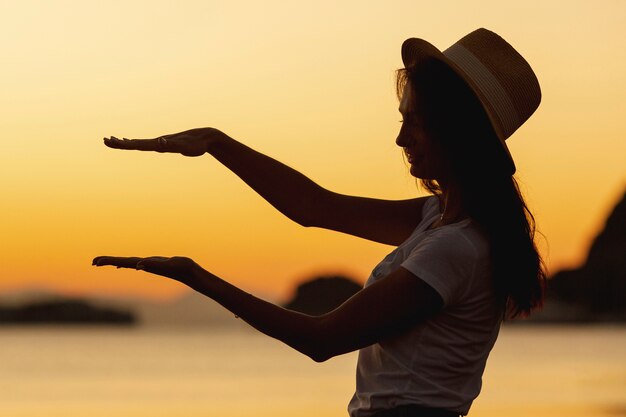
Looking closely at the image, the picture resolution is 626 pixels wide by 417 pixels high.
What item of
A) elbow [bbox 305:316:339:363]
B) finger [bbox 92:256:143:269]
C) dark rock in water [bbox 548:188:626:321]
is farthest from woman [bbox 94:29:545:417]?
dark rock in water [bbox 548:188:626:321]

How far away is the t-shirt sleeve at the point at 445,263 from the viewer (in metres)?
3.12

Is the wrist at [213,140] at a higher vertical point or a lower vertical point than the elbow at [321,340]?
higher

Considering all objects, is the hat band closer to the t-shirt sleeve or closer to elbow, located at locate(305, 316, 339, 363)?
the t-shirt sleeve

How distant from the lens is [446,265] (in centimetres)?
315

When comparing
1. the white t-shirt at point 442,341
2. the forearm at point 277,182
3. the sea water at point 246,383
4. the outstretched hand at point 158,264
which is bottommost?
the sea water at point 246,383

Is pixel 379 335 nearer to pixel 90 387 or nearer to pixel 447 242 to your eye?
pixel 447 242

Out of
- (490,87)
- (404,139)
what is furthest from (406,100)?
Answer: (490,87)

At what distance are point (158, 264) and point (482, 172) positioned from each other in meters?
0.87

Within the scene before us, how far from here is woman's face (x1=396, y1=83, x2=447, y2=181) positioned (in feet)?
10.8

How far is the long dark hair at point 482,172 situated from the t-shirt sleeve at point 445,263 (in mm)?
91

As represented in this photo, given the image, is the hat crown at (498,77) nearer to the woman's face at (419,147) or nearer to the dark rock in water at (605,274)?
the woman's face at (419,147)

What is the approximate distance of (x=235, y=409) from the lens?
20297mm

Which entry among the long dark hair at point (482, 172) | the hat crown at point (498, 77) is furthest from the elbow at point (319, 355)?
the hat crown at point (498, 77)

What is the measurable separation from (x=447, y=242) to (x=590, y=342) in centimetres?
5242
